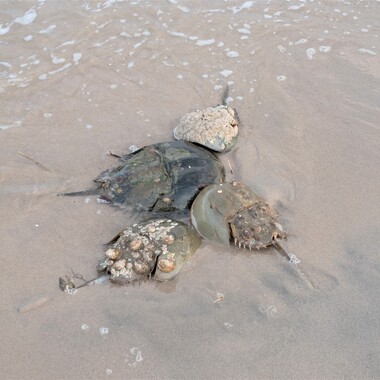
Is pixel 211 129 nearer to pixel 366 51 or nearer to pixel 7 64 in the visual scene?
pixel 366 51

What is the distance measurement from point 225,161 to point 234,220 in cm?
82

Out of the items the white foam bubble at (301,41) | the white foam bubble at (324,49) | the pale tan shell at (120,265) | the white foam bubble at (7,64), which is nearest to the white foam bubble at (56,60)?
the white foam bubble at (7,64)

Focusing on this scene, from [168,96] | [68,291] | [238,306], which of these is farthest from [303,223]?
[168,96]

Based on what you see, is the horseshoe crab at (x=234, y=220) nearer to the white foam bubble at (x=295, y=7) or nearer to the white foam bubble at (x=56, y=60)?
the white foam bubble at (x=56, y=60)

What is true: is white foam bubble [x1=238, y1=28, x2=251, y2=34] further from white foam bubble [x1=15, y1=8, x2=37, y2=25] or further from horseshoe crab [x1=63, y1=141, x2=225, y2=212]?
white foam bubble [x1=15, y1=8, x2=37, y2=25]

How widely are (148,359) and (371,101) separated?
306 centimetres

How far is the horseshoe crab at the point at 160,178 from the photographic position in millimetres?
3053

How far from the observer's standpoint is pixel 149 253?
2.66m

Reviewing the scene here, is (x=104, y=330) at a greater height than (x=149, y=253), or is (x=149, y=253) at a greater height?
(x=149, y=253)

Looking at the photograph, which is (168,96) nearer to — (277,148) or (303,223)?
(277,148)

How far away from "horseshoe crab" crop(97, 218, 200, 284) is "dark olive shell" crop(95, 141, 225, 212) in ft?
0.90

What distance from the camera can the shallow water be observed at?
2.38 metres

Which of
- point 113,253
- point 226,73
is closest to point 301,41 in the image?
point 226,73

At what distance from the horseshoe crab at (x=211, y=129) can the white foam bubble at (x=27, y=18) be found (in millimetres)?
2866
